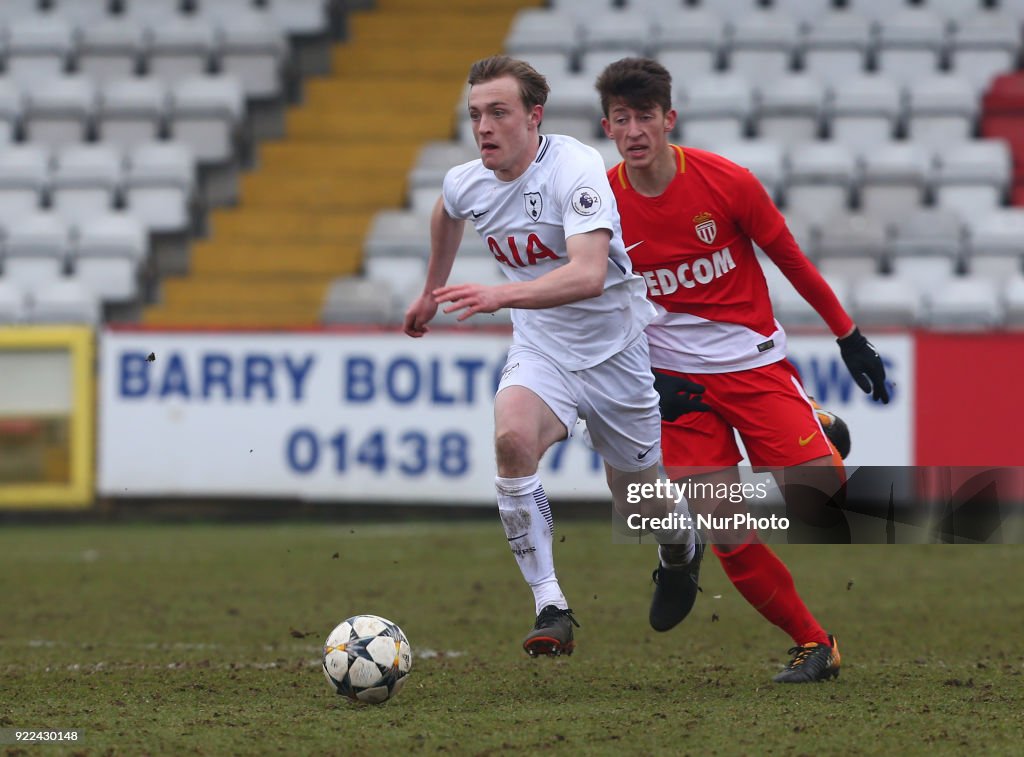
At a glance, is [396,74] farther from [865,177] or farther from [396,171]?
[865,177]

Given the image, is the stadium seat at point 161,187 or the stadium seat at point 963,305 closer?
the stadium seat at point 963,305

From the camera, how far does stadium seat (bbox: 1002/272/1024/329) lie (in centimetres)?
1230

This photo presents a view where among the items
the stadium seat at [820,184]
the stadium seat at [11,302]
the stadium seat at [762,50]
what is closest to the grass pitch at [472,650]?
the stadium seat at [11,302]

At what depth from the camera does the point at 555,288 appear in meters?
5.12

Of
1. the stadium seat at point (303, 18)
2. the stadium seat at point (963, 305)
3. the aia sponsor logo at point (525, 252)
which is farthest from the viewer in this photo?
the stadium seat at point (303, 18)

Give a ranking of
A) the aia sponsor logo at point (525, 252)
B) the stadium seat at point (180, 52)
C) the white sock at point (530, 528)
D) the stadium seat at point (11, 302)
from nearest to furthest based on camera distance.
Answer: the white sock at point (530, 528) < the aia sponsor logo at point (525, 252) < the stadium seat at point (11, 302) < the stadium seat at point (180, 52)

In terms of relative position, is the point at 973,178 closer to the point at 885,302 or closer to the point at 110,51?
the point at 885,302

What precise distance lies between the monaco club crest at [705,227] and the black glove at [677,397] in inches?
21.6

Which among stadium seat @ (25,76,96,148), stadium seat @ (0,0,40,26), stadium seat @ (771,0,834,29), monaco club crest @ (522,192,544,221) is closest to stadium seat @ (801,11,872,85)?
stadium seat @ (771,0,834,29)

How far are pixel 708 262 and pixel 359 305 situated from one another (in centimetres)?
718

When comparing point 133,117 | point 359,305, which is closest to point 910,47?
point 359,305

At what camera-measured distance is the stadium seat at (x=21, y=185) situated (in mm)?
14914

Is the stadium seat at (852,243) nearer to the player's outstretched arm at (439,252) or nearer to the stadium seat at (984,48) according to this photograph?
the stadium seat at (984,48)

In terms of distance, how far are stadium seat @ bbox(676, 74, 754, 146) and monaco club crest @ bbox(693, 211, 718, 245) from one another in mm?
9102
